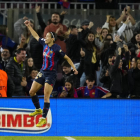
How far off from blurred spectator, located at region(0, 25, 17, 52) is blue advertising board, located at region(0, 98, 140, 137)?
232cm

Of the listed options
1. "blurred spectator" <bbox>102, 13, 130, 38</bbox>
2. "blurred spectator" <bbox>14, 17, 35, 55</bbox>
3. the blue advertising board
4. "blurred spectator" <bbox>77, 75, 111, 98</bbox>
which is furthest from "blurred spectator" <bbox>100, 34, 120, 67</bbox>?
"blurred spectator" <bbox>14, 17, 35, 55</bbox>

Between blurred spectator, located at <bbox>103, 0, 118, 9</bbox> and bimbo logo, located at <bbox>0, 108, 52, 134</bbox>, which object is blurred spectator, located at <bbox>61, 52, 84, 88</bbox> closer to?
bimbo logo, located at <bbox>0, 108, 52, 134</bbox>

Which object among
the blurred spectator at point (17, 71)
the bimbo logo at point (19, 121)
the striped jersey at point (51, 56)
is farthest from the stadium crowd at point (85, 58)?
the striped jersey at point (51, 56)

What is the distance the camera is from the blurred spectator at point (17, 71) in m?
9.27

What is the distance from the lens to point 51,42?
7855 mm

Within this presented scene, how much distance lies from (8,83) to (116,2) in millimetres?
5074

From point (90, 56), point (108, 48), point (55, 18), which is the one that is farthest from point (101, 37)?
point (55, 18)

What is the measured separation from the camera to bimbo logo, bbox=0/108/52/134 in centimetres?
871

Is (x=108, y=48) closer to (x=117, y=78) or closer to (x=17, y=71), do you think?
(x=117, y=78)

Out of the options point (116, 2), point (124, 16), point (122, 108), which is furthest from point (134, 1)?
point (122, 108)

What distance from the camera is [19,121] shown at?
28.9 feet

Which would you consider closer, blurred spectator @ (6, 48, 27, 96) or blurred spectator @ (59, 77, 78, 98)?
blurred spectator @ (6, 48, 27, 96)

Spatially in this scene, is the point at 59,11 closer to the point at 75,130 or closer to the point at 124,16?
the point at 124,16

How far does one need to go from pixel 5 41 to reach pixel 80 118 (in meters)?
3.28
